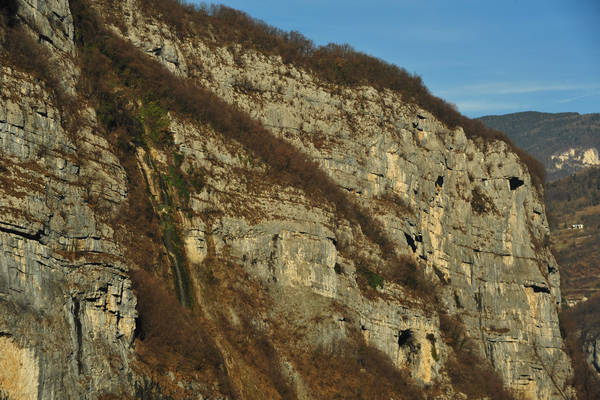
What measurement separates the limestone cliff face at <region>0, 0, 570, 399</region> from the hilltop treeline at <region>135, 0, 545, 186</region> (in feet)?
5.02

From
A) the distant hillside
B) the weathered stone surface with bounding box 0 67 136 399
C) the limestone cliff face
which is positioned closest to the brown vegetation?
the limestone cliff face

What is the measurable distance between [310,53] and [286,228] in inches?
1128

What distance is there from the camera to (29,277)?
1476 inches

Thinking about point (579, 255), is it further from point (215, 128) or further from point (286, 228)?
point (286, 228)

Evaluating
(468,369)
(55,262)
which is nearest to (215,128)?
(55,262)

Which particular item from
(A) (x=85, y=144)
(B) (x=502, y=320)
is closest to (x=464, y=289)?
(B) (x=502, y=320)

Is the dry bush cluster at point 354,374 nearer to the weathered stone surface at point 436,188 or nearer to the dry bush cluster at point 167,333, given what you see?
the dry bush cluster at point 167,333

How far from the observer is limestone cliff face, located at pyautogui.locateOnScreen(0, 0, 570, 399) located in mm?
38562

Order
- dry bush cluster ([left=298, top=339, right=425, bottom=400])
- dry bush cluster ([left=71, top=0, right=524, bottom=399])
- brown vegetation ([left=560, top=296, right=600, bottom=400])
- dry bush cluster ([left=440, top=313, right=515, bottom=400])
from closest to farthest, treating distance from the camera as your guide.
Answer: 1. dry bush cluster ([left=71, top=0, right=524, bottom=399])
2. dry bush cluster ([left=298, top=339, right=425, bottom=400])
3. dry bush cluster ([left=440, top=313, right=515, bottom=400])
4. brown vegetation ([left=560, top=296, right=600, bottom=400])

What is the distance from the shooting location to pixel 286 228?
58719mm

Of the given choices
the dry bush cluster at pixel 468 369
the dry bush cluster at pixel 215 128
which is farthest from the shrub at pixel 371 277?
the dry bush cluster at pixel 468 369

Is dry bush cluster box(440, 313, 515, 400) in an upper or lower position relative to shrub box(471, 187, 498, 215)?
lower

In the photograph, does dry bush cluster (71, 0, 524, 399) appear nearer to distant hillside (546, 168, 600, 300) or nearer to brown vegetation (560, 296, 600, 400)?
Answer: brown vegetation (560, 296, 600, 400)

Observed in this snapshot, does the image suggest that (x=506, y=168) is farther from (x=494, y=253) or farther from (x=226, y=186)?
(x=226, y=186)
